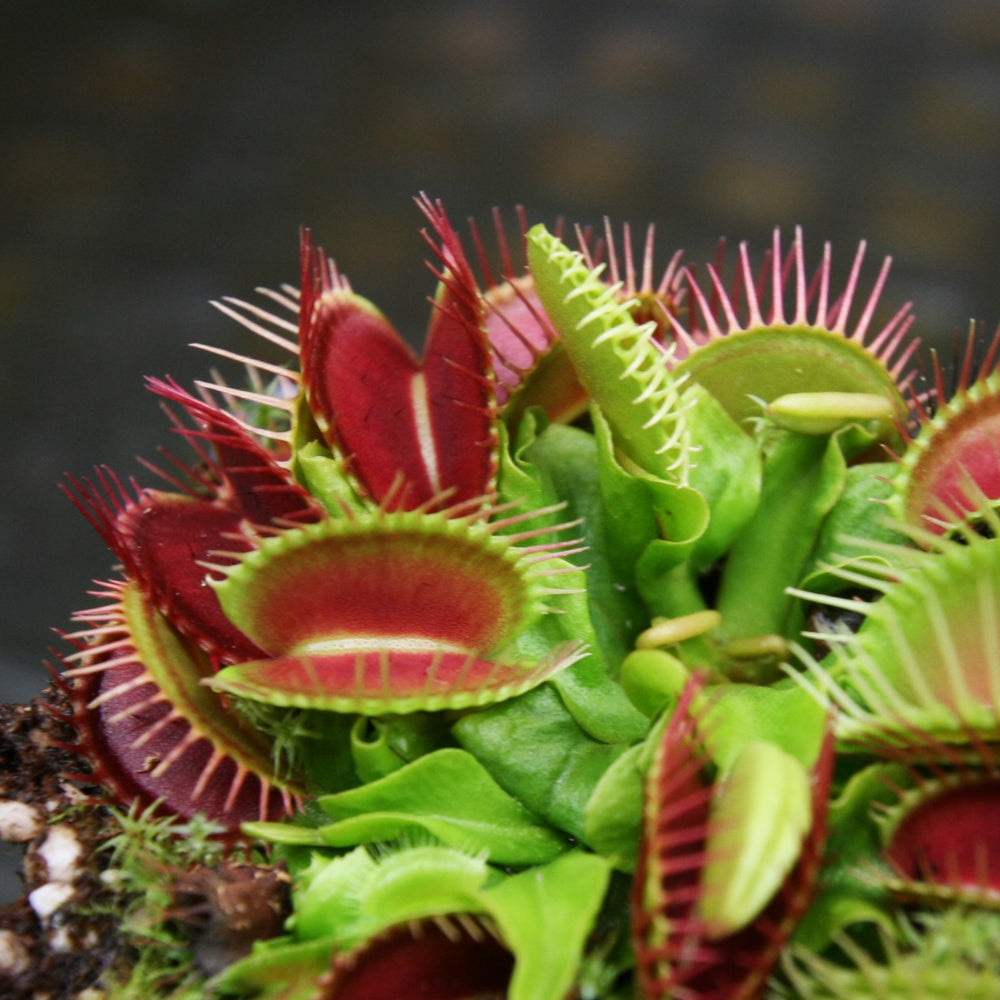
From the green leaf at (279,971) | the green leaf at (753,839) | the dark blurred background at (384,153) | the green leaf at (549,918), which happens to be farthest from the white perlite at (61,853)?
the dark blurred background at (384,153)

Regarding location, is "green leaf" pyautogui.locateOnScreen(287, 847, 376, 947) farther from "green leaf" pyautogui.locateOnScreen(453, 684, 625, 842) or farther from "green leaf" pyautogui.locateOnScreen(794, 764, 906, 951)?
"green leaf" pyautogui.locateOnScreen(794, 764, 906, 951)

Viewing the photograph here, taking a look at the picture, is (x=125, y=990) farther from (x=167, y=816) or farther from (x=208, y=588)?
(x=208, y=588)

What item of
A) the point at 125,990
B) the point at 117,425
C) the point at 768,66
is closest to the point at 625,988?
the point at 125,990

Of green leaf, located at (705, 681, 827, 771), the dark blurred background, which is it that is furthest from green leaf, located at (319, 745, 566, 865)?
the dark blurred background

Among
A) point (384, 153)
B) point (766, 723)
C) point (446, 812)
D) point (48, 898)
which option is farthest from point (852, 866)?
point (384, 153)

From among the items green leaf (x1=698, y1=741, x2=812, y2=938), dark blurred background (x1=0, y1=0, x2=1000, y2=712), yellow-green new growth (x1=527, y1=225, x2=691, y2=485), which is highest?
dark blurred background (x1=0, y1=0, x2=1000, y2=712)

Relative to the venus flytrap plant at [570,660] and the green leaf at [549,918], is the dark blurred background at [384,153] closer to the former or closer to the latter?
the venus flytrap plant at [570,660]
